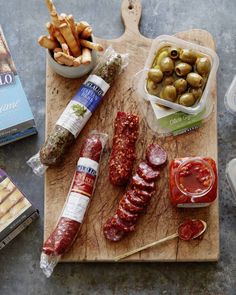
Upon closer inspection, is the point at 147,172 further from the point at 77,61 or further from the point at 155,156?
the point at 77,61

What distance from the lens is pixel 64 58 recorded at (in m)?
1.95

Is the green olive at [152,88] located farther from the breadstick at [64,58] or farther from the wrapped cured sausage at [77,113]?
the breadstick at [64,58]

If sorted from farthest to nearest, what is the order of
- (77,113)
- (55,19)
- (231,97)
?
(231,97), (77,113), (55,19)

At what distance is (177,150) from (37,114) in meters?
0.58

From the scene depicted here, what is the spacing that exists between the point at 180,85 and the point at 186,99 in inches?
2.1

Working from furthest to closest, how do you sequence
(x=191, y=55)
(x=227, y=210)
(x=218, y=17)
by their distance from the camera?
(x=218, y=17), (x=227, y=210), (x=191, y=55)

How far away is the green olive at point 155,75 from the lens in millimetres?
1991

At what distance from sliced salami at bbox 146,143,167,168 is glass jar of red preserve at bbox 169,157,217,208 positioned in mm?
→ 67

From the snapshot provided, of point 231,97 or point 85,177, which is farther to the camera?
point 231,97

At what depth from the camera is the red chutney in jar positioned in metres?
1.98

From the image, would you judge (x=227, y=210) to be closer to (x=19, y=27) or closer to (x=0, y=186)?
(x=0, y=186)

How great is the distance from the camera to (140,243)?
6.59ft

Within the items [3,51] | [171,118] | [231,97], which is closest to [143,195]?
[171,118]

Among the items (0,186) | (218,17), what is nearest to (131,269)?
(0,186)
